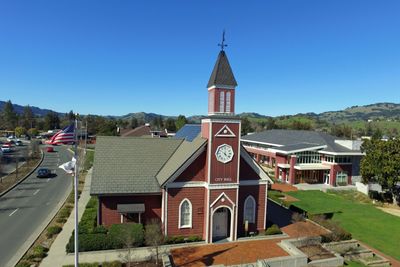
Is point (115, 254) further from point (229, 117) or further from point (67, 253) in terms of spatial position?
point (229, 117)

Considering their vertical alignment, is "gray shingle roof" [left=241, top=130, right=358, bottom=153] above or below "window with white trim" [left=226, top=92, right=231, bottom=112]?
below

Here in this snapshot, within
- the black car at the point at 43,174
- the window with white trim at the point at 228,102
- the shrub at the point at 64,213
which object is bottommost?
the shrub at the point at 64,213

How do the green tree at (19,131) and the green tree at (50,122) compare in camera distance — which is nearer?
the green tree at (19,131)

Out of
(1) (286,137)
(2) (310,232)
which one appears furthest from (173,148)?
(1) (286,137)

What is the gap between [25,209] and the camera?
2884 cm

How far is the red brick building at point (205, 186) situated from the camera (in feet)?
72.5

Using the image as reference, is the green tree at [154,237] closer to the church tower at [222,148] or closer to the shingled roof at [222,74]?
the church tower at [222,148]

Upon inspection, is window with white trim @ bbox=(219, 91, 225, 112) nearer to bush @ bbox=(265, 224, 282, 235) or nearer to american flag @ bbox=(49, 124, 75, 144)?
bush @ bbox=(265, 224, 282, 235)

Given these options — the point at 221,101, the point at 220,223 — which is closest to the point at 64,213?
the point at 220,223

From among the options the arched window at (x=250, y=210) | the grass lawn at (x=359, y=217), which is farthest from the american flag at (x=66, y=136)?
the grass lawn at (x=359, y=217)

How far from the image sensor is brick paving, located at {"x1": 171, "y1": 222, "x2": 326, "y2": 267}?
19.2m

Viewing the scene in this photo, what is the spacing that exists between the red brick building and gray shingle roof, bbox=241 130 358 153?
1279 inches

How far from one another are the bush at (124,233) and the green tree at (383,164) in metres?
31.1

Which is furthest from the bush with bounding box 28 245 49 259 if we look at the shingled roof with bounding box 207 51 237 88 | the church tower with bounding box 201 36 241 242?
the shingled roof with bounding box 207 51 237 88
